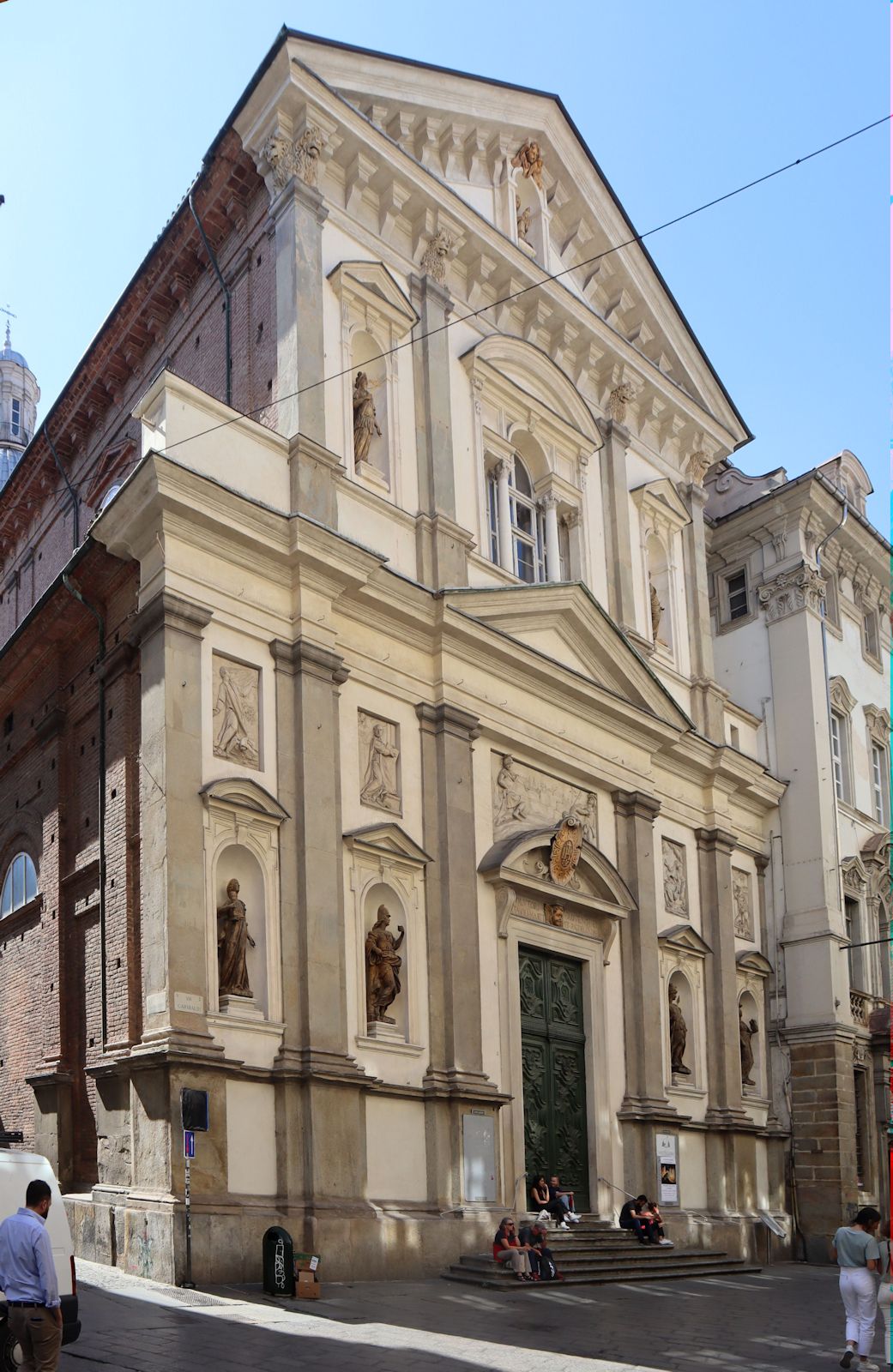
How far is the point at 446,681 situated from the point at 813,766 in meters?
11.1

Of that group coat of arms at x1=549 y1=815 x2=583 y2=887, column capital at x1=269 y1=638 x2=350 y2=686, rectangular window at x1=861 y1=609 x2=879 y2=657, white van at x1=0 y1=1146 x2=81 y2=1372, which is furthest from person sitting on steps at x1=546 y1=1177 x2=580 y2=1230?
rectangular window at x1=861 y1=609 x2=879 y2=657

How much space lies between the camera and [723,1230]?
2555 cm

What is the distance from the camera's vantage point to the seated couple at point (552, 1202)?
21078mm

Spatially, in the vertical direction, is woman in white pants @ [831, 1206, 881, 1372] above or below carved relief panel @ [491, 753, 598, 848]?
below

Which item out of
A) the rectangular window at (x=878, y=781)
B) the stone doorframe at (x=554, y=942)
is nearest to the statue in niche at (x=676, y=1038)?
the stone doorframe at (x=554, y=942)

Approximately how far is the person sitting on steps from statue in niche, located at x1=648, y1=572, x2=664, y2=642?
10666 mm

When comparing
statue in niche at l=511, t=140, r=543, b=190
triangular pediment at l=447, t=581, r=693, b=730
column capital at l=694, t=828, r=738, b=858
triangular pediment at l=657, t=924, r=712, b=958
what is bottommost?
triangular pediment at l=657, t=924, r=712, b=958

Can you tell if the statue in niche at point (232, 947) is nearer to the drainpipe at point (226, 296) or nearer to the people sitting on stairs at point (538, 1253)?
the people sitting on stairs at point (538, 1253)

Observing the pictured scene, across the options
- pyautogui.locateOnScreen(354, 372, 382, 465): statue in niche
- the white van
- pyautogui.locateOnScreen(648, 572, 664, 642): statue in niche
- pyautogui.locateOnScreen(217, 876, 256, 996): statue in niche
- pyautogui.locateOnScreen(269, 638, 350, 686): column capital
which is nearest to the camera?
the white van

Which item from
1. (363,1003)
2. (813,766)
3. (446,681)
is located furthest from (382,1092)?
(813,766)

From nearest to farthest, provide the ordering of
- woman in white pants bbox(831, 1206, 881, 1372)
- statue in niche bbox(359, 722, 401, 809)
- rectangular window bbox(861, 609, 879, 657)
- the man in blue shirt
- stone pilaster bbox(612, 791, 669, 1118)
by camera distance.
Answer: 1. the man in blue shirt
2. woman in white pants bbox(831, 1206, 881, 1372)
3. statue in niche bbox(359, 722, 401, 809)
4. stone pilaster bbox(612, 791, 669, 1118)
5. rectangular window bbox(861, 609, 879, 657)

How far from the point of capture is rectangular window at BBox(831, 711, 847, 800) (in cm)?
3189

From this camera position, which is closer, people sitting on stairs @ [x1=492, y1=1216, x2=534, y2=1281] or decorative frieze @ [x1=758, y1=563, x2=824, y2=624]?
people sitting on stairs @ [x1=492, y1=1216, x2=534, y2=1281]

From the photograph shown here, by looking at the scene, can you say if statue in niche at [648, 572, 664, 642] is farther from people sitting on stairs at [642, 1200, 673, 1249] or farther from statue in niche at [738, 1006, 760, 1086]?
people sitting on stairs at [642, 1200, 673, 1249]
